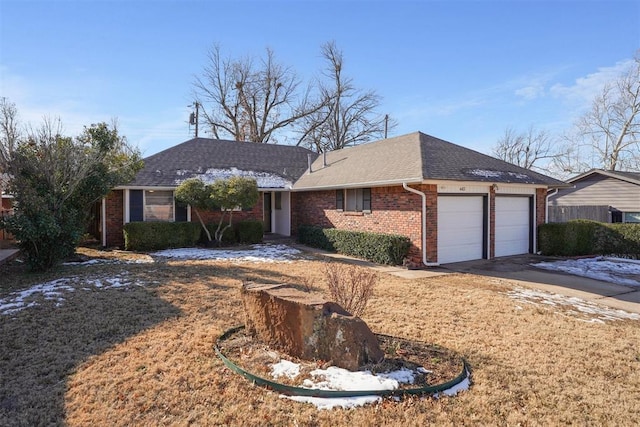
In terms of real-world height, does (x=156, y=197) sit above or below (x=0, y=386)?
above

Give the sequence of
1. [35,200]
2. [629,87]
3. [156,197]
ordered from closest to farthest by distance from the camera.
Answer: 1. [35,200]
2. [156,197]
3. [629,87]

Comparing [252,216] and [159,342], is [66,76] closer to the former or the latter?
[252,216]

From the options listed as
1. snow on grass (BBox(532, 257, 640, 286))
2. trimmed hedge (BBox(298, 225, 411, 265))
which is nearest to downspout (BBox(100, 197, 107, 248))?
trimmed hedge (BBox(298, 225, 411, 265))

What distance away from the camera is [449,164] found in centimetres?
1180

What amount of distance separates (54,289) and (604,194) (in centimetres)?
2207

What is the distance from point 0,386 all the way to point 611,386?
5.94 meters

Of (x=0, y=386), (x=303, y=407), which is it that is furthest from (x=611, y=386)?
(x=0, y=386)

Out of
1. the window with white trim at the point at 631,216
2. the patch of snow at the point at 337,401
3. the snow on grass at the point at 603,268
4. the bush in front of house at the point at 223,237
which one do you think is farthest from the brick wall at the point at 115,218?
the window with white trim at the point at 631,216

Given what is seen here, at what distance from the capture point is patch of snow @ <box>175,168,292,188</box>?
15.6 m

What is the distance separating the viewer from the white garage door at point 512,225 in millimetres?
12242

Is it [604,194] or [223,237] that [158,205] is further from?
[604,194]

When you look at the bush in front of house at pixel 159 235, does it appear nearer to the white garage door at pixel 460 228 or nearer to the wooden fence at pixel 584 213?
the white garage door at pixel 460 228

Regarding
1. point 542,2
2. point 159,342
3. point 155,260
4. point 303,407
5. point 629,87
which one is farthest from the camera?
point 629,87

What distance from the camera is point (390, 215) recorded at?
460 inches
